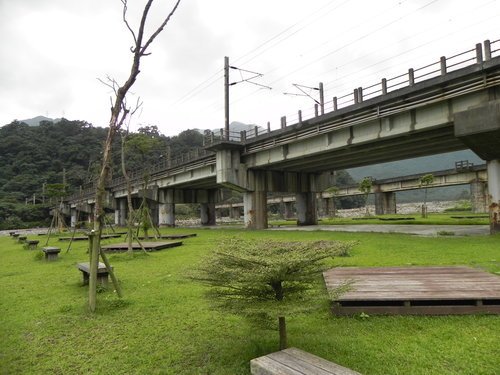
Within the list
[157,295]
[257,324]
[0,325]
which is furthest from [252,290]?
[0,325]

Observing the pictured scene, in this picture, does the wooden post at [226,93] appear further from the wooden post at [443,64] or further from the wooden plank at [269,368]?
the wooden plank at [269,368]

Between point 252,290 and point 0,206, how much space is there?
81.2 metres

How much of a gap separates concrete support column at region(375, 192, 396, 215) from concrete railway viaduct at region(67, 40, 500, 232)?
16293mm

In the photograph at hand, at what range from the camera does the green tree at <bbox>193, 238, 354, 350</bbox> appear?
345 cm

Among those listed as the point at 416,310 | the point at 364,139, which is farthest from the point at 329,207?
the point at 416,310

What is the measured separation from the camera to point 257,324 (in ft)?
13.1

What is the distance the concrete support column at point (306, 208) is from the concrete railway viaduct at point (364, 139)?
96mm

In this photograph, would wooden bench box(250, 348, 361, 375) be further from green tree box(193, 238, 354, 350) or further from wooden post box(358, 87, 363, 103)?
wooden post box(358, 87, 363, 103)

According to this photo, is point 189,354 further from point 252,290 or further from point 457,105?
point 457,105

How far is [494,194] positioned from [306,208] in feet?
61.7

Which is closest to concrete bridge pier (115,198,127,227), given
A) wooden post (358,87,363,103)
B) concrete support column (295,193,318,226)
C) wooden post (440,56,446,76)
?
concrete support column (295,193,318,226)

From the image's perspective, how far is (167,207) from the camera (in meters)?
45.5

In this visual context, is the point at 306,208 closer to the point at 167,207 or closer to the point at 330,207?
the point at 167,207

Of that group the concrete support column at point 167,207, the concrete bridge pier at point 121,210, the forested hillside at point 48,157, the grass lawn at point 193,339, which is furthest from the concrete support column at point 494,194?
the forested hillside at point 48,157
